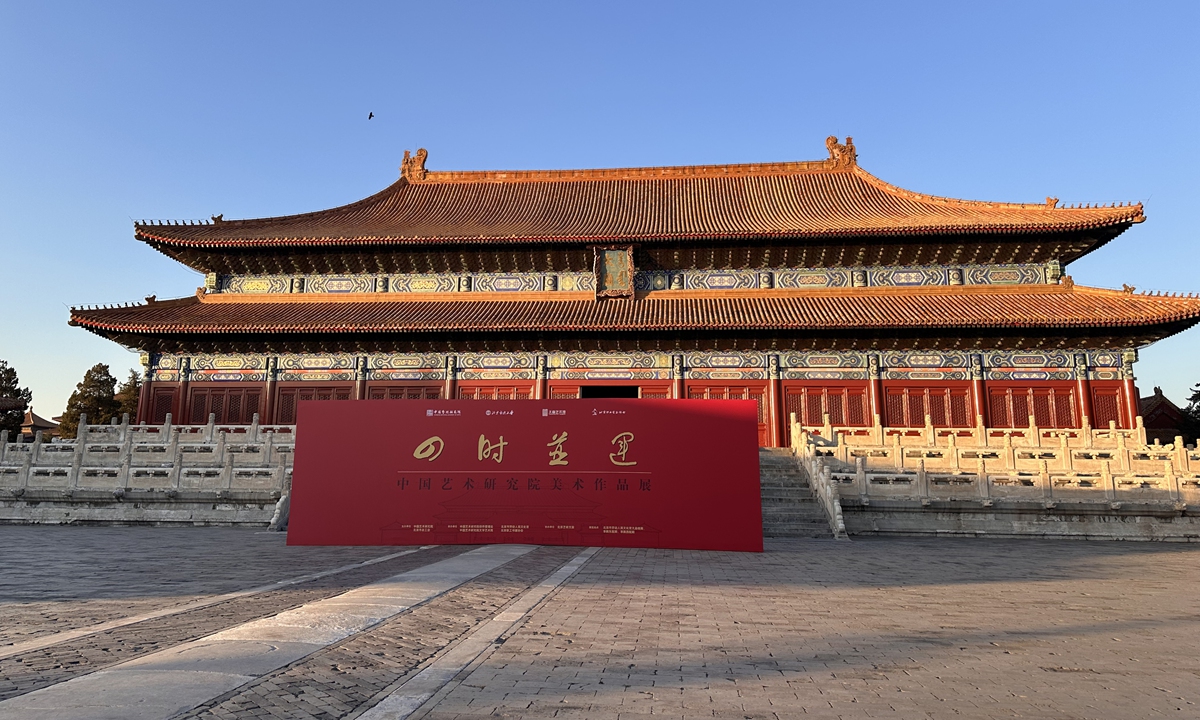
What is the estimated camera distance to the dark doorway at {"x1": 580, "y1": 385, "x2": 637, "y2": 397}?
838 inches

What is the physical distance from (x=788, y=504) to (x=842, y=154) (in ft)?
62.0

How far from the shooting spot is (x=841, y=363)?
68.1 ft

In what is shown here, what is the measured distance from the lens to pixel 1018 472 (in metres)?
13.8

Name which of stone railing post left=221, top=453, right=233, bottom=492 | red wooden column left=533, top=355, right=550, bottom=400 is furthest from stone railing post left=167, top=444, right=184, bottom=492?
red wooden column left=533, top=355, right=550, bottom=400

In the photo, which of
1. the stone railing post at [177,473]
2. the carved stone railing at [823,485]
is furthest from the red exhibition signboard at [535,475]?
the stone railing post at [177,473]

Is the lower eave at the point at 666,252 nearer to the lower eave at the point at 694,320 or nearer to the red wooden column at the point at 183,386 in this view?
the lower eave at the point at 694,320

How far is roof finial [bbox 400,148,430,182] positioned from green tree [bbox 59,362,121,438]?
88.8 feet

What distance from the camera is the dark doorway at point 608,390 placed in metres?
21.3

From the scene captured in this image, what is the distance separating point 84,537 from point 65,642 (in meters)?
9.62

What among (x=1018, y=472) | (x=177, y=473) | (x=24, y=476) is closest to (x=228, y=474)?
(x=177, y=473)

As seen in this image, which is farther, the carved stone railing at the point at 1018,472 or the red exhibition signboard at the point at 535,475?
the carved stone railing at the point at 1018,472

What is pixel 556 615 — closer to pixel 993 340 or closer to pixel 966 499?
pixel 966 499

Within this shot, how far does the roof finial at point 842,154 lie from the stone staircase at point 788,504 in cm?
1624

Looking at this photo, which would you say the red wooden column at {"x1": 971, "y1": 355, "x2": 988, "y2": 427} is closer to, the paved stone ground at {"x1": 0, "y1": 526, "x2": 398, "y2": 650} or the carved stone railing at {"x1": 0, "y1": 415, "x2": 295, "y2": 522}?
the paved stone ground at {"x1": 0, "y1": 526, "x2": 398, "y2": 650}
